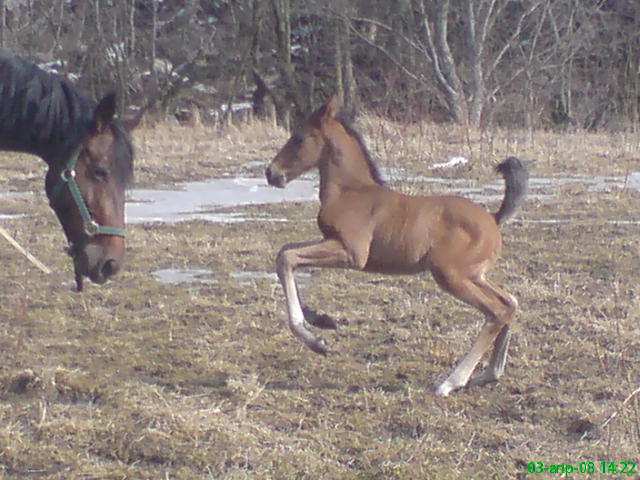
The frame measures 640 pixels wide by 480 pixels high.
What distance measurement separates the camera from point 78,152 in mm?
4977

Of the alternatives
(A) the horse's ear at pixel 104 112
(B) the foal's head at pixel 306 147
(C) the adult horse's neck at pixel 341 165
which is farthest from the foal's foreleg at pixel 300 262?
(A) the horse's ear at pixel 104 112

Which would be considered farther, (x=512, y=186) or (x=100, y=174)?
(x=512, y=186)

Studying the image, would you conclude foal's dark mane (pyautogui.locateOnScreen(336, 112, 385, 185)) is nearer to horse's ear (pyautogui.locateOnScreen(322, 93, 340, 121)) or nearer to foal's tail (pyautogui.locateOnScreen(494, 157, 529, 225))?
horse's ear (pyautogui.locateOnScreen(322, 93, 340, 121))

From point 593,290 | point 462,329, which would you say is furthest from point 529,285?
point 462,329

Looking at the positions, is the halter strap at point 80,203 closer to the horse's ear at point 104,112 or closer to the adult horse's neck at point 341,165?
the horse's ear at point 104,112

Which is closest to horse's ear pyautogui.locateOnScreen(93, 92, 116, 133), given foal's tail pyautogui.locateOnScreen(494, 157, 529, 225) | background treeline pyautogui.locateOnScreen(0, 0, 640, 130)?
foal's tail pyautogui.locateOnScreen(494, 157, 529, 225)

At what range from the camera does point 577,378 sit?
17.1ft

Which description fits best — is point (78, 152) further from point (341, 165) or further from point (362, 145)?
point (362, 145)

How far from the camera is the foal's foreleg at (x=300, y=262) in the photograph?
507cm

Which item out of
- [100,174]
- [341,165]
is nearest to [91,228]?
[100,174]

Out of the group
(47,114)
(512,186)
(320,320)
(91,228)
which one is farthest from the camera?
(512,186)

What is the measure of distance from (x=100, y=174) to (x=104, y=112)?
28cm

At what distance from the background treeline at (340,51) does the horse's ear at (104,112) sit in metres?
18.9

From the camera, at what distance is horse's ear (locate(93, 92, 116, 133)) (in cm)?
493
